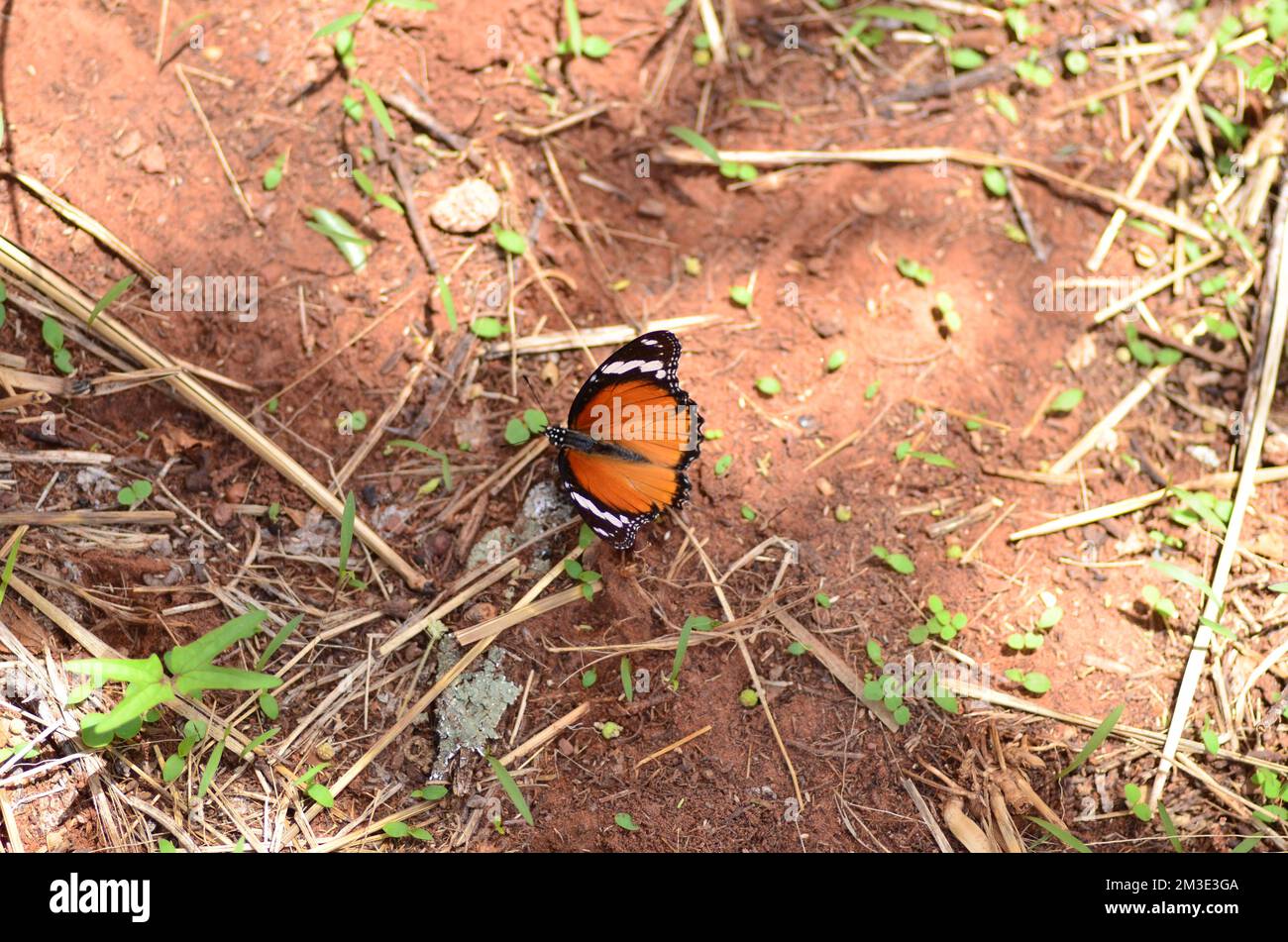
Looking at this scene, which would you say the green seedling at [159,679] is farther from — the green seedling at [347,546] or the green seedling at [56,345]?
the green seedling at [56,345]

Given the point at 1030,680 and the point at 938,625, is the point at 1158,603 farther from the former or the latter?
the point at 938,625

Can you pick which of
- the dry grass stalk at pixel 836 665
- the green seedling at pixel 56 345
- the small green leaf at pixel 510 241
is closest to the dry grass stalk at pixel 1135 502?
the dry grass stalk at pixel 836 665

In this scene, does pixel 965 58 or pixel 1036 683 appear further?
pixel 965 58

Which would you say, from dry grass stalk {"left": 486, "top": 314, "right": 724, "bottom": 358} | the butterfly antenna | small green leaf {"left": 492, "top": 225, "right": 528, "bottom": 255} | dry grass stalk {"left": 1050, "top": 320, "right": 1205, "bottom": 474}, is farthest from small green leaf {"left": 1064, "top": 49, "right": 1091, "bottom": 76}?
the butterfly antenna

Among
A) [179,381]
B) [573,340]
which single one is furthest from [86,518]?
[573,340]

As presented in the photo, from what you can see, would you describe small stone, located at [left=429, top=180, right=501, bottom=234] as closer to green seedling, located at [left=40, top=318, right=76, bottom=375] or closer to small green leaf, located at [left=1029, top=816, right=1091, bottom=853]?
green seedling, located at [left=40, top=318, right=76, bottom=375]

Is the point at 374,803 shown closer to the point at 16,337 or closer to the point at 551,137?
the point at 16,337

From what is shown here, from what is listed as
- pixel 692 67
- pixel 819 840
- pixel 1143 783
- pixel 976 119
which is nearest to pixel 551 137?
pixel 692 67
